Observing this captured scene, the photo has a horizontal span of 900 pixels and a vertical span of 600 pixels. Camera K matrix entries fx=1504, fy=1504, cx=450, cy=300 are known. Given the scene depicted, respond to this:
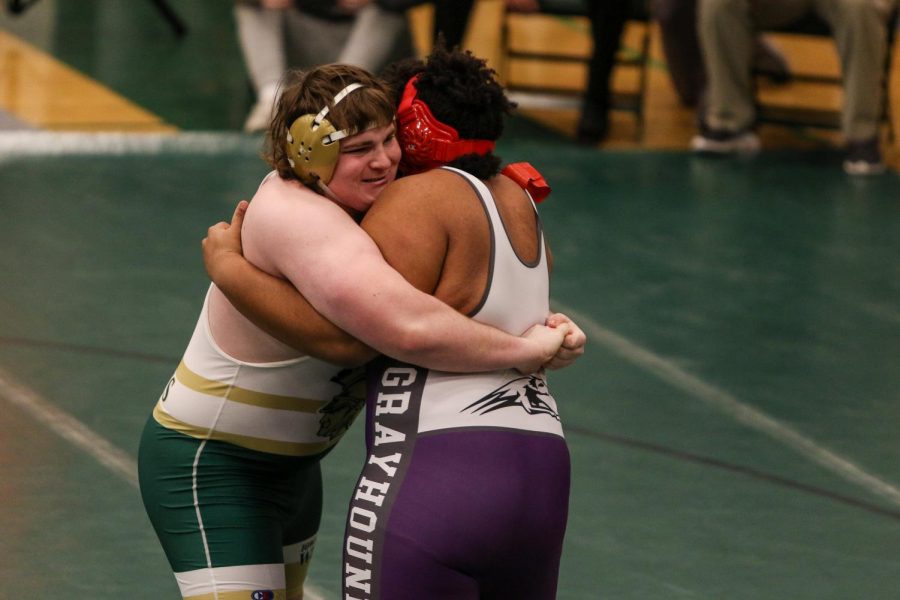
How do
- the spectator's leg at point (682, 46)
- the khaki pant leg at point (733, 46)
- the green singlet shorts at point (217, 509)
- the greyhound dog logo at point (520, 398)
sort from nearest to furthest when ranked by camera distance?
the greyhound dog logo at point (520, 398) < the green singlet shorts at point (217, 509) < the khaki pant leg at point (733, 46) < the spectator's leg at point (682, 46)

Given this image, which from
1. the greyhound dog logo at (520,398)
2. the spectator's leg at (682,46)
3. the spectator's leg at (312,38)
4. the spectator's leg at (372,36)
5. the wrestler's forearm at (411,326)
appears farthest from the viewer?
the spectator's leg at (682,46)

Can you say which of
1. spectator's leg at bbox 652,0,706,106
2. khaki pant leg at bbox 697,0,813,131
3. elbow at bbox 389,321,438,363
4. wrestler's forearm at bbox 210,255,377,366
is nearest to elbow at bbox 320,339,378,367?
wrestler's forearm at bbox 210,255,377,366

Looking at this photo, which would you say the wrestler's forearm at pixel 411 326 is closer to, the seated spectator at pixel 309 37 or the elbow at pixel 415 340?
the elbow at pixel 415 340

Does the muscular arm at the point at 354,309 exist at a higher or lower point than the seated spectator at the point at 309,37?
higher

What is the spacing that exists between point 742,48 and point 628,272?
2.38m

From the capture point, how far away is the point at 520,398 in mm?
2590

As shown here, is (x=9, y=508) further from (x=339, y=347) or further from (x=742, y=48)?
(x=742, y=48)

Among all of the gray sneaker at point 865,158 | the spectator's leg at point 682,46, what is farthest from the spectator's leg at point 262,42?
the gray sneaker at point 865,158

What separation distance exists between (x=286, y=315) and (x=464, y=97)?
48cm

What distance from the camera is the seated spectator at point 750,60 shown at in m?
8.02

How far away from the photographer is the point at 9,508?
163 inches

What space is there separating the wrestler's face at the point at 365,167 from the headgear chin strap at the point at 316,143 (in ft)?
0.07

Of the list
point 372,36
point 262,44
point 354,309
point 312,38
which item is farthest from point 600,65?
point 354,309

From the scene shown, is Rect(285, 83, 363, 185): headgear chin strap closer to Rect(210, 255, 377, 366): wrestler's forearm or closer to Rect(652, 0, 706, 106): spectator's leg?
Rect(210, 255, 377, 366): wrestler's forearm
